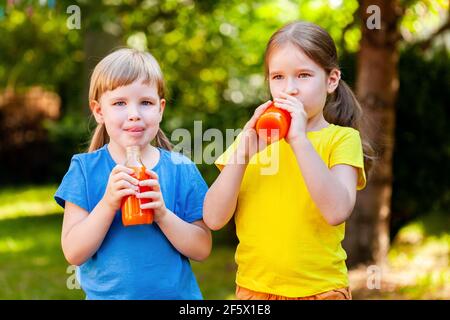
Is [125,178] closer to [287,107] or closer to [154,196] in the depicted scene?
[154,196]

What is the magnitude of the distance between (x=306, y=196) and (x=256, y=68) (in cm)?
576

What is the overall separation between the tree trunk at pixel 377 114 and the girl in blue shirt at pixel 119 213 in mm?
3203

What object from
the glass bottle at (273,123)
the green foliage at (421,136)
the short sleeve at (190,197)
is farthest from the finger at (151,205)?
the green foliage at (421,136)

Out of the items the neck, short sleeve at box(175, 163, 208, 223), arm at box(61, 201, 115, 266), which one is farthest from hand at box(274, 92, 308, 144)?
arm at box(61, 201, 115, 266)

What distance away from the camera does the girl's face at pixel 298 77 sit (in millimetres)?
2488

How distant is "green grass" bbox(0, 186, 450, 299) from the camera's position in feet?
18.8

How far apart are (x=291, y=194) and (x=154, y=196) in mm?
476

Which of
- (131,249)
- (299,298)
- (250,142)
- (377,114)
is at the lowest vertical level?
(299,298)

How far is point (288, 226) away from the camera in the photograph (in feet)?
8.19

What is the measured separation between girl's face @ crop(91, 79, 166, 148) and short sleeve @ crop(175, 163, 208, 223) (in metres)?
0.20

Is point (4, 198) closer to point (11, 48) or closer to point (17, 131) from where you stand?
point (17, 131)

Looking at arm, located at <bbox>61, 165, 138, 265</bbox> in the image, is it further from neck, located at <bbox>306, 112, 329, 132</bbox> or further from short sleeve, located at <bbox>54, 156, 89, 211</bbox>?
neck, located at <bbox>306, 112, 329, 132</bbox>

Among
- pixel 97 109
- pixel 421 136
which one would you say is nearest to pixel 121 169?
pixel 97 109

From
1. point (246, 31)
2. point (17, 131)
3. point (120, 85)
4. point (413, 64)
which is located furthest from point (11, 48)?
point (120, 85)
